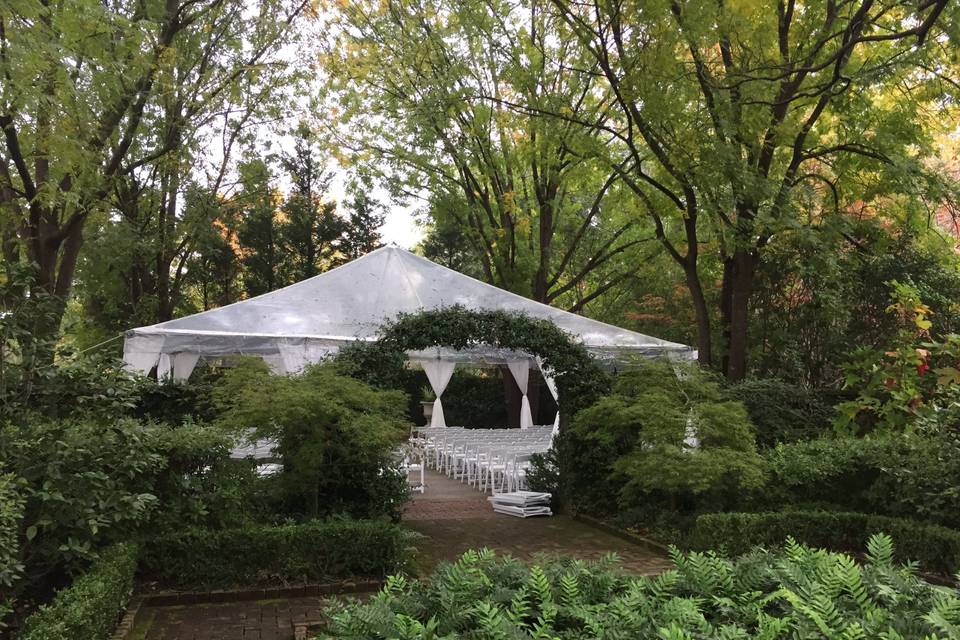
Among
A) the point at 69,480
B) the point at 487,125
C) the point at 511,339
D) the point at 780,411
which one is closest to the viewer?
the point at 69,480

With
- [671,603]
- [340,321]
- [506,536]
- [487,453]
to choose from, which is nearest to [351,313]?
[340,321]

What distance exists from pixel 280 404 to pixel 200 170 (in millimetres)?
11753

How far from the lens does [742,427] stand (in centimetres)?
804

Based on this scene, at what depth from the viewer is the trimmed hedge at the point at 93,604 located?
365cm

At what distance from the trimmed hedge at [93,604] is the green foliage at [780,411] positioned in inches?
329

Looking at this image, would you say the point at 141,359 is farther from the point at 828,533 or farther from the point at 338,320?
the point at 828,533

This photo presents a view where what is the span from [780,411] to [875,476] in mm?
3330

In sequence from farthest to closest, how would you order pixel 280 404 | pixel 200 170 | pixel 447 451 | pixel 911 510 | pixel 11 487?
1. pixel 200 170
2. pixel 447 451
3. pixel 911 510
4. pixel 280 404
5. pixel 11 487

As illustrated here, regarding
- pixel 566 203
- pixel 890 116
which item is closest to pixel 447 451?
pixel 566 203

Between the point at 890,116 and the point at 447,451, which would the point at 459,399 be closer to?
the point at 447,451

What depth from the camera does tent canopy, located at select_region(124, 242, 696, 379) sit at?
1124cm

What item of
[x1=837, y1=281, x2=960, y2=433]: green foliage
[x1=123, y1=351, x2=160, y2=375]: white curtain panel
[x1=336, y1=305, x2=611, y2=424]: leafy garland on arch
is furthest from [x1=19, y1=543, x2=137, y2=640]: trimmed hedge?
[x1=837, y1=281, x2=960, y2=433]: green foliage

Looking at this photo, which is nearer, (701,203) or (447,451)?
(701,203)

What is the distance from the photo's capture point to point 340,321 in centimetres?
1216
